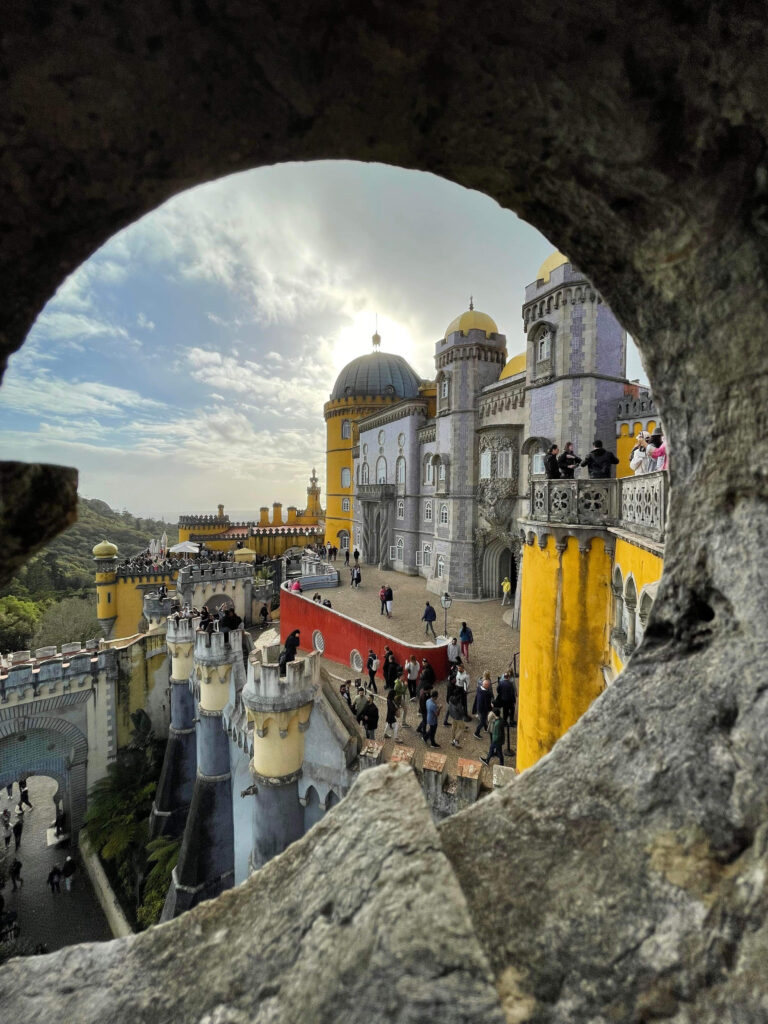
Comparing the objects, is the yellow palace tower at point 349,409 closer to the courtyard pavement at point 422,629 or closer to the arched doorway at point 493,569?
the courtyard pavement at point 422,629

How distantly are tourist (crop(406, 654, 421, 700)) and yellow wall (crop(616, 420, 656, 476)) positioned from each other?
7.97 m

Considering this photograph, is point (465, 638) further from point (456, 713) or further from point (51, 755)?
point (51, 755)

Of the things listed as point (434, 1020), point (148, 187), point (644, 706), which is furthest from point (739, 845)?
point (148, 187)

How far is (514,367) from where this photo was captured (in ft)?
66.7

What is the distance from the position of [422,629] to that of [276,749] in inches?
302

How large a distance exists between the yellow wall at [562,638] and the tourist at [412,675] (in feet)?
14.2

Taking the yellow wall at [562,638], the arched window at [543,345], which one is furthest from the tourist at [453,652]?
the arched window at [543,345]

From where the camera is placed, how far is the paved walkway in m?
14.2

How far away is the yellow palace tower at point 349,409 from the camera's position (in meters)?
35.5

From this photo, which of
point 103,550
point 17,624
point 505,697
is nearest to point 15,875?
point 103,550

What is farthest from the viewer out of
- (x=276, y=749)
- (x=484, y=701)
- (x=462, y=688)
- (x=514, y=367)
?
(x=514, y=367)

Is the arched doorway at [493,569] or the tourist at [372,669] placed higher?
the arched doorway at [493,569]

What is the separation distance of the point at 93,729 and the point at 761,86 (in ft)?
75.7

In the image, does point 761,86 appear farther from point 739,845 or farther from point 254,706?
point 254,706
